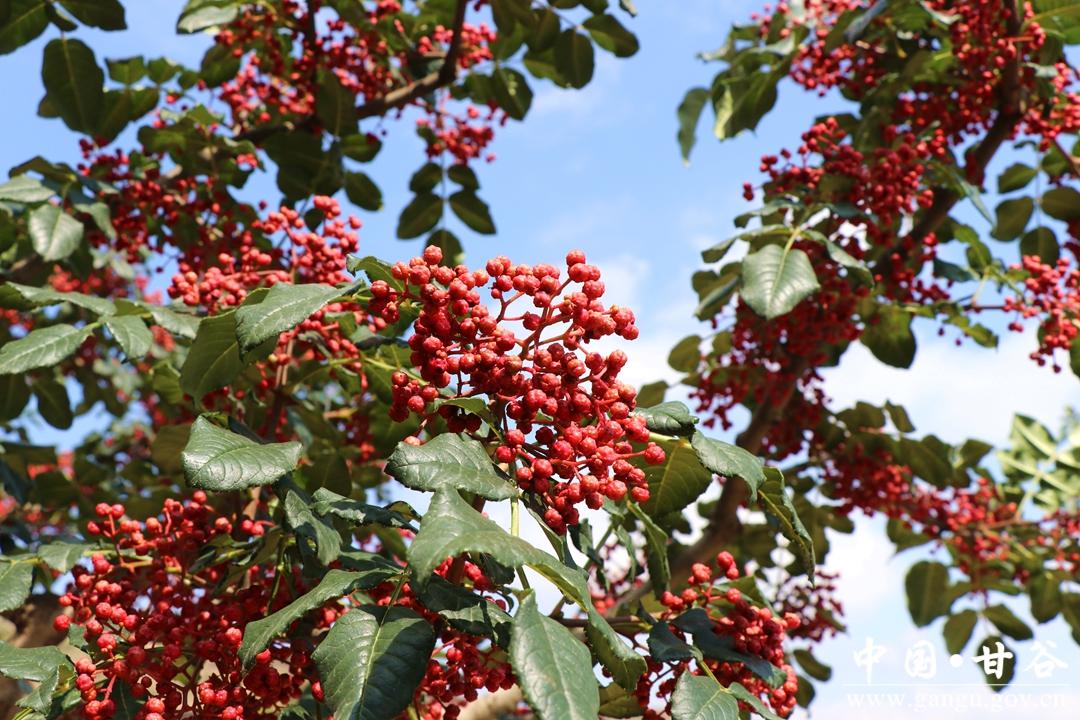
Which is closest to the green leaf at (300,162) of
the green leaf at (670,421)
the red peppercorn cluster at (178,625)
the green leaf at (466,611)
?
the red peppercorn cluster at (178,625)

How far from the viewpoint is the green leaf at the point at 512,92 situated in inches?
146

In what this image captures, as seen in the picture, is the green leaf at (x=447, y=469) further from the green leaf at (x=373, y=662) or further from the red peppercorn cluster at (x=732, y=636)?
the red peppercorn cluster at (x=732, y=636)

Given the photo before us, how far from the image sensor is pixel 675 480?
1.91 meters

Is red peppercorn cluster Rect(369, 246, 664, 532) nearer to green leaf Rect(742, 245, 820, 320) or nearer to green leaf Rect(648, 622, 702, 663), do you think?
green leaf Rect(648, 622, 702, 663)

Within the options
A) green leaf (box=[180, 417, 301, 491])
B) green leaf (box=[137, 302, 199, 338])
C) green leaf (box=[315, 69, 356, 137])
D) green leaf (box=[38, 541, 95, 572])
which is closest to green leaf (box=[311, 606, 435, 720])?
green leaf (box=[180, 417, 301, 491])

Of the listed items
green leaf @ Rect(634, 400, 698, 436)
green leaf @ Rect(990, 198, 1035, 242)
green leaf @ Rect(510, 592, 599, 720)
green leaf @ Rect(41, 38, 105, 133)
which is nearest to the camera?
green leaf @ Rect(510, 592, 599, 720)

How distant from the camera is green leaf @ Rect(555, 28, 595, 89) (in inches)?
142

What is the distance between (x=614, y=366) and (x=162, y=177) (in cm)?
242

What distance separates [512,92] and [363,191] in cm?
70

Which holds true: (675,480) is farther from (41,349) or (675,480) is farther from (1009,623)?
(1009,623)

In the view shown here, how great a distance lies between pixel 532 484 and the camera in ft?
4.94

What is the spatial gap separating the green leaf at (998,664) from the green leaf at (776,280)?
2291 millimetres

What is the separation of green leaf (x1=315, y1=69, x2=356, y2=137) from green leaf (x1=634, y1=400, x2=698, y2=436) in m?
2.16

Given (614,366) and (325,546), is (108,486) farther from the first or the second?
(614,366)
